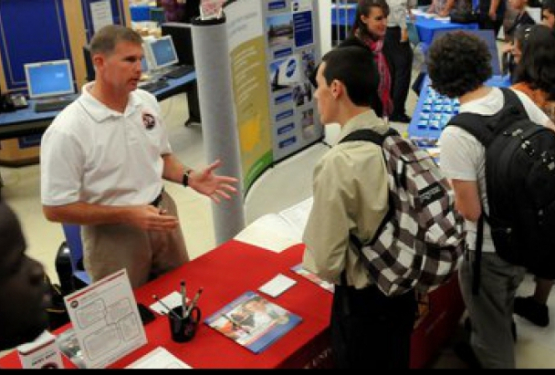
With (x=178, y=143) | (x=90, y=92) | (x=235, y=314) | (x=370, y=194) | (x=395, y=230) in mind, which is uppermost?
(x=90, y=92)

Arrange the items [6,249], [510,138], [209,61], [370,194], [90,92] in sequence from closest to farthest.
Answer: [6,249]
[370,194]
[510,138]
[90,92]
[209,61]

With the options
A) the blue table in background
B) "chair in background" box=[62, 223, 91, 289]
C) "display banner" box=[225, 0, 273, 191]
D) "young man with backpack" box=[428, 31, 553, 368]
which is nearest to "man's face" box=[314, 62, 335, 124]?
"young man with backpack" box=[428, 31, 553, 368]

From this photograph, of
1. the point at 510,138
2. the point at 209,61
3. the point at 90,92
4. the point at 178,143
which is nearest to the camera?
the point at 510,138

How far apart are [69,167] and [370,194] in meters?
1.20

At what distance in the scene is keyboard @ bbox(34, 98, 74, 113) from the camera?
217 inches

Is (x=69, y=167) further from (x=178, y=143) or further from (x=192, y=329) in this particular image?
(x=178, y=143)

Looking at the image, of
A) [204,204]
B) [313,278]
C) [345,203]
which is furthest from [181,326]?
[204,204]

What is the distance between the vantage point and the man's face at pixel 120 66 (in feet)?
7.96

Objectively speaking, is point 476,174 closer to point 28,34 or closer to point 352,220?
point 352,220

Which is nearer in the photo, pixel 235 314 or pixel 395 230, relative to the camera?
pixel 395 230

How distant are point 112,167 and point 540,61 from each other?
2125 mm

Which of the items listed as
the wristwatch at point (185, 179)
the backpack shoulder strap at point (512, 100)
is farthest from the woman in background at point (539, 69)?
the wristwatch at point (185, 179)

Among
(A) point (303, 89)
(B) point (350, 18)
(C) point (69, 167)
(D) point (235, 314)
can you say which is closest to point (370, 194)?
(D) point (235, 314)

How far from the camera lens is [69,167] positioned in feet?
7.66
